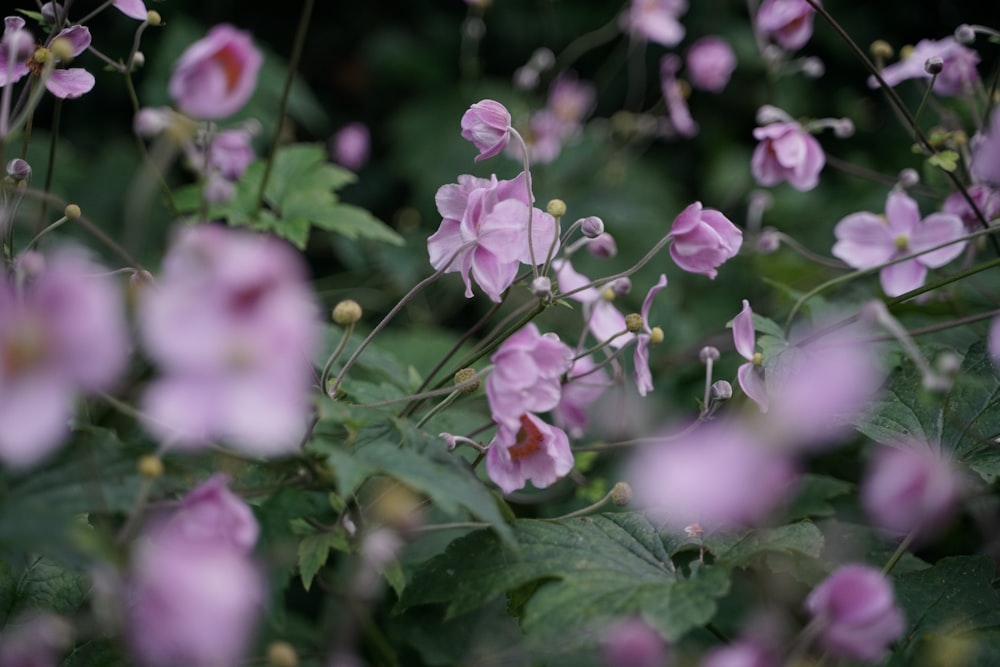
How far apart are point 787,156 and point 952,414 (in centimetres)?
43

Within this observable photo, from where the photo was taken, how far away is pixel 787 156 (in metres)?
1.28

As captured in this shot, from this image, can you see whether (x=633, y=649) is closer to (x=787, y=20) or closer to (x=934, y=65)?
(x=934, y=65)

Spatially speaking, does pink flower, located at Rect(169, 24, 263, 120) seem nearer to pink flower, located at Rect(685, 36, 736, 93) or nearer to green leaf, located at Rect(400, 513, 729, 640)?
green leaf, located at Rect(400, 513, 729, 640)

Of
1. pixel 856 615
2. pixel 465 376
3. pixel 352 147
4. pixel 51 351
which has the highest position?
pixel 51 351

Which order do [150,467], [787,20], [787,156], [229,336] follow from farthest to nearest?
[787,20] → [787,156] → [150,467] → [229,336]

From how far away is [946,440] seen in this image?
3.31ft

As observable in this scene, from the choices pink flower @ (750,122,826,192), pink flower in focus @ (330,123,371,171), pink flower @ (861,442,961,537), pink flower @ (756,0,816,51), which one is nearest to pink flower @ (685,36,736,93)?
pink flower @ (756,0,816,51)

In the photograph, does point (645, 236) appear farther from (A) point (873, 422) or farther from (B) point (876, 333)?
(A) point (873, 422)

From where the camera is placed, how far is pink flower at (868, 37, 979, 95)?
1.34 m

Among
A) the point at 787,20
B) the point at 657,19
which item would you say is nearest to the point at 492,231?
the point at 787,20

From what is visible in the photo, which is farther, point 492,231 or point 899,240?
point 899,240

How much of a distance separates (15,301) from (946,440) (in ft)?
2.96

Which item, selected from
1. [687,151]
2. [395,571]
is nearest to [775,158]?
[395,571]

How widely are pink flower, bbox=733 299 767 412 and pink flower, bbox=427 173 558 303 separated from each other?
23cm
